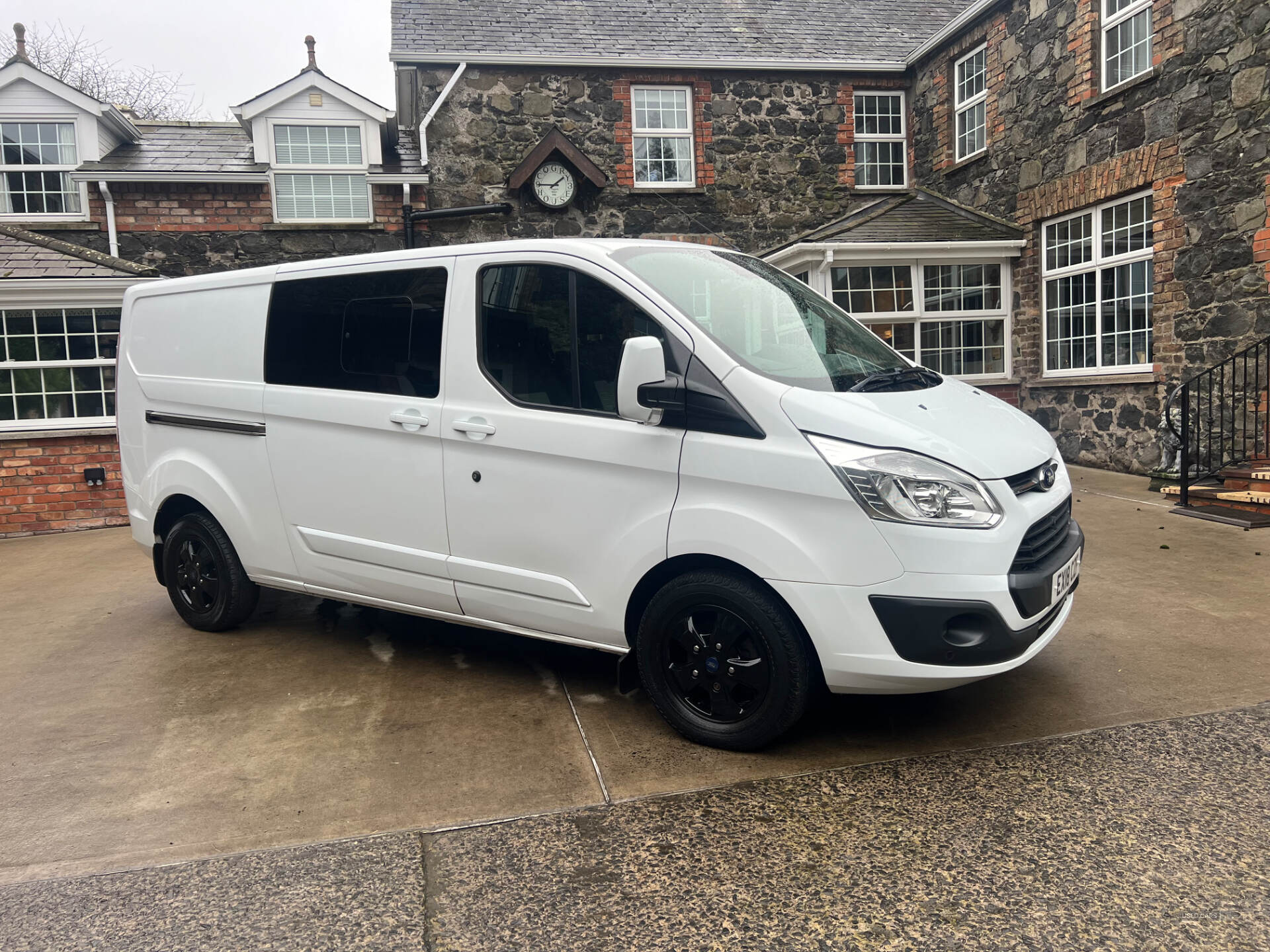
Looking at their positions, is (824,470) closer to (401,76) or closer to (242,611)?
(242,611)

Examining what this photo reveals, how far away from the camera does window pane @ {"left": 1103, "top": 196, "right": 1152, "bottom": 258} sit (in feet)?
33.4

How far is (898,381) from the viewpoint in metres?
3.66

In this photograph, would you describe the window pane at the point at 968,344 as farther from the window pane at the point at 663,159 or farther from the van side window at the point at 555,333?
the van side window at the point at 555,333

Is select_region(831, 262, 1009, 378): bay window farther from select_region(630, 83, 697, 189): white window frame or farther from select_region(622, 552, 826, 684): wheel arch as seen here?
select_region(622, 552, 826, 684): wheel arch

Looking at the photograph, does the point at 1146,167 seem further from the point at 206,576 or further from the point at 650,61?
the point at 206,576

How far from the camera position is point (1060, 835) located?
2729mm

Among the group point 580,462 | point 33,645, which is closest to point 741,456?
point 580,462

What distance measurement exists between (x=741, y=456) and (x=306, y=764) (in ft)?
6.75

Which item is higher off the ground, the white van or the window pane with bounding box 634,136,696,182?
the window pane with bounding box 634,136,696,182

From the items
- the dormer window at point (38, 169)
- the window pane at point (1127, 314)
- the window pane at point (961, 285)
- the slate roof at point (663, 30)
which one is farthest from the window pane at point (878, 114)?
the dormer window at point (38, 169)

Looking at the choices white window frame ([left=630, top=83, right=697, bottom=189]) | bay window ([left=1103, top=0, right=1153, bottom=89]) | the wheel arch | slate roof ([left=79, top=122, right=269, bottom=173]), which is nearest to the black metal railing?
bay window ([left=1103, top=0, right=1153, bottom=89])

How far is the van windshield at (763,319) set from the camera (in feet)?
11.3

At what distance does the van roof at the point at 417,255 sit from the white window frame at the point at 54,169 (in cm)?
888

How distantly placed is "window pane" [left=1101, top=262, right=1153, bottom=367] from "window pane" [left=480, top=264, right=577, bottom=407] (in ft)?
29.9
